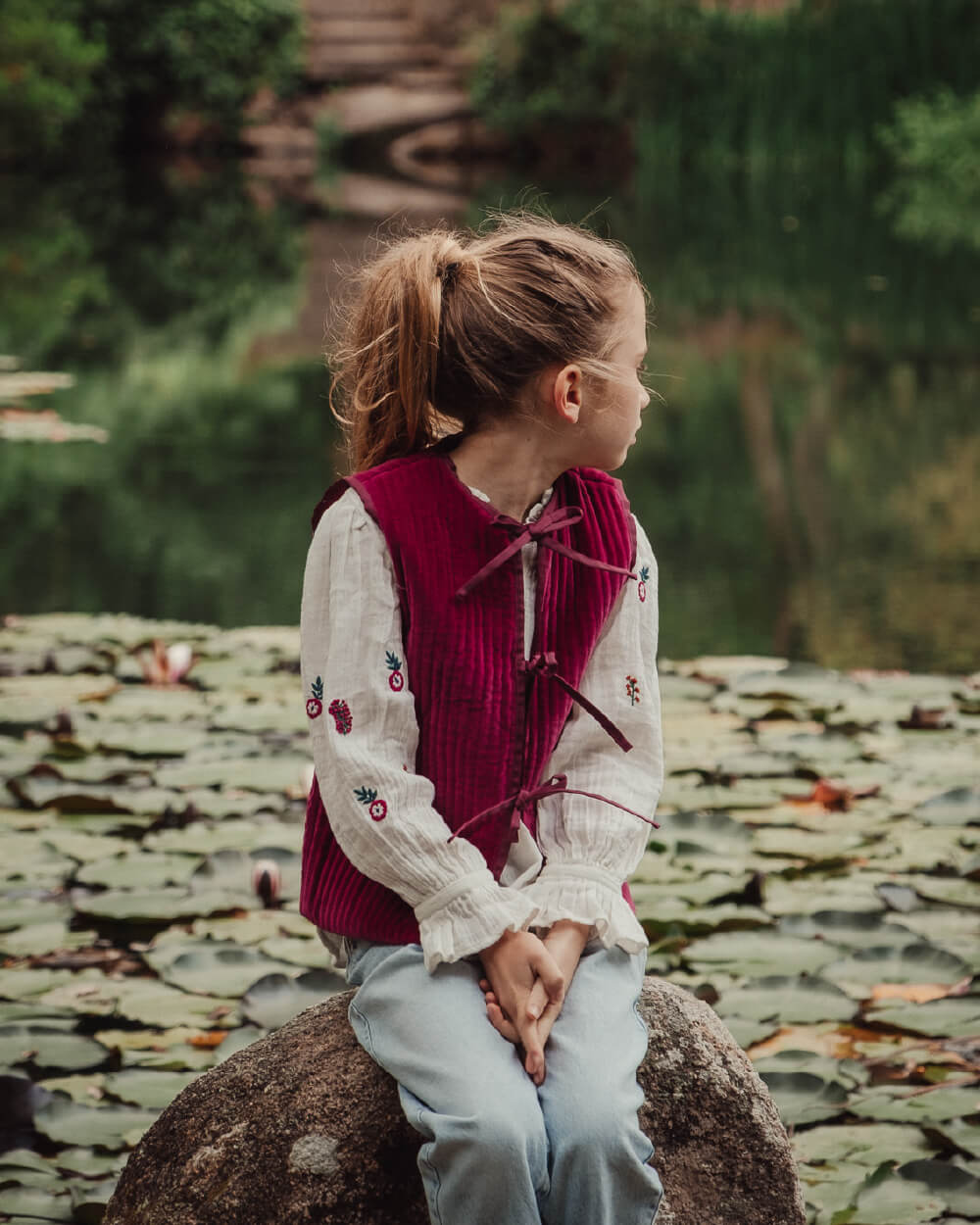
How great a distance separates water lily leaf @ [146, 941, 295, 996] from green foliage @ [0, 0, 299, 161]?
54.3 feet

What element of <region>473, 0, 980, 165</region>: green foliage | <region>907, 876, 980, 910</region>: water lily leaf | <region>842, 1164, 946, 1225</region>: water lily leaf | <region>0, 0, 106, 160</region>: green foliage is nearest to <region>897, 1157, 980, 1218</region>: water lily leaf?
<region>842, 1164, 946, 1225</region>: water lily leaf

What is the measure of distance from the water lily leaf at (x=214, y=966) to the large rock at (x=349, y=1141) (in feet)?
2.12

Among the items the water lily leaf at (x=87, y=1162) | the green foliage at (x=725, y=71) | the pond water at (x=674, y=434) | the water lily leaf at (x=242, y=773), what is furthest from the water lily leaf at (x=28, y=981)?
the green foliage at (x=725, y=71)

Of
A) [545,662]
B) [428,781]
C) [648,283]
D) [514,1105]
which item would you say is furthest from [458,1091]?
[648,283]

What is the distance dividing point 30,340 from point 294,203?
7077 mm

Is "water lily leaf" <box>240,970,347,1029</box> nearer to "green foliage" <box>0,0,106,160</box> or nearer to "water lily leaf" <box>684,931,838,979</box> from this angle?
"water lily leaf" <box>684,931,838,979</box>

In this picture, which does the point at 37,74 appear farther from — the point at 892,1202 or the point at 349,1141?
the point at 349,1141

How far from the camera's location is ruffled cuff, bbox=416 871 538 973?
1.22 metres

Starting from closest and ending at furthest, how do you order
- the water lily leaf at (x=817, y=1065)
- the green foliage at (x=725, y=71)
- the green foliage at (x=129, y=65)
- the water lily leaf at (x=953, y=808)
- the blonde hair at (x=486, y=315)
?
1. the blonde hair at (x=486, y=315)
2. the water lily leaf at (x=817, y=1065)
3. the water lily leaf at (x=953, y=808)
4. the green foliage at (x=725, y=71)
5. the green foliage at (x=129, y=65)

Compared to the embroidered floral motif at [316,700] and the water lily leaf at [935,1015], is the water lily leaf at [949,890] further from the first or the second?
the embroidered floral motif at [316,700]

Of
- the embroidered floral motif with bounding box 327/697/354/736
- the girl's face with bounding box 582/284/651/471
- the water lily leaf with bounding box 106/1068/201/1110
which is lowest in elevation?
the water lily leaf with bounding box 106/1068/201/1110

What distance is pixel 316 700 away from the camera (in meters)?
1.33

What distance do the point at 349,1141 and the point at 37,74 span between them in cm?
1765

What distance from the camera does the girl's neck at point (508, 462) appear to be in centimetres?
139
